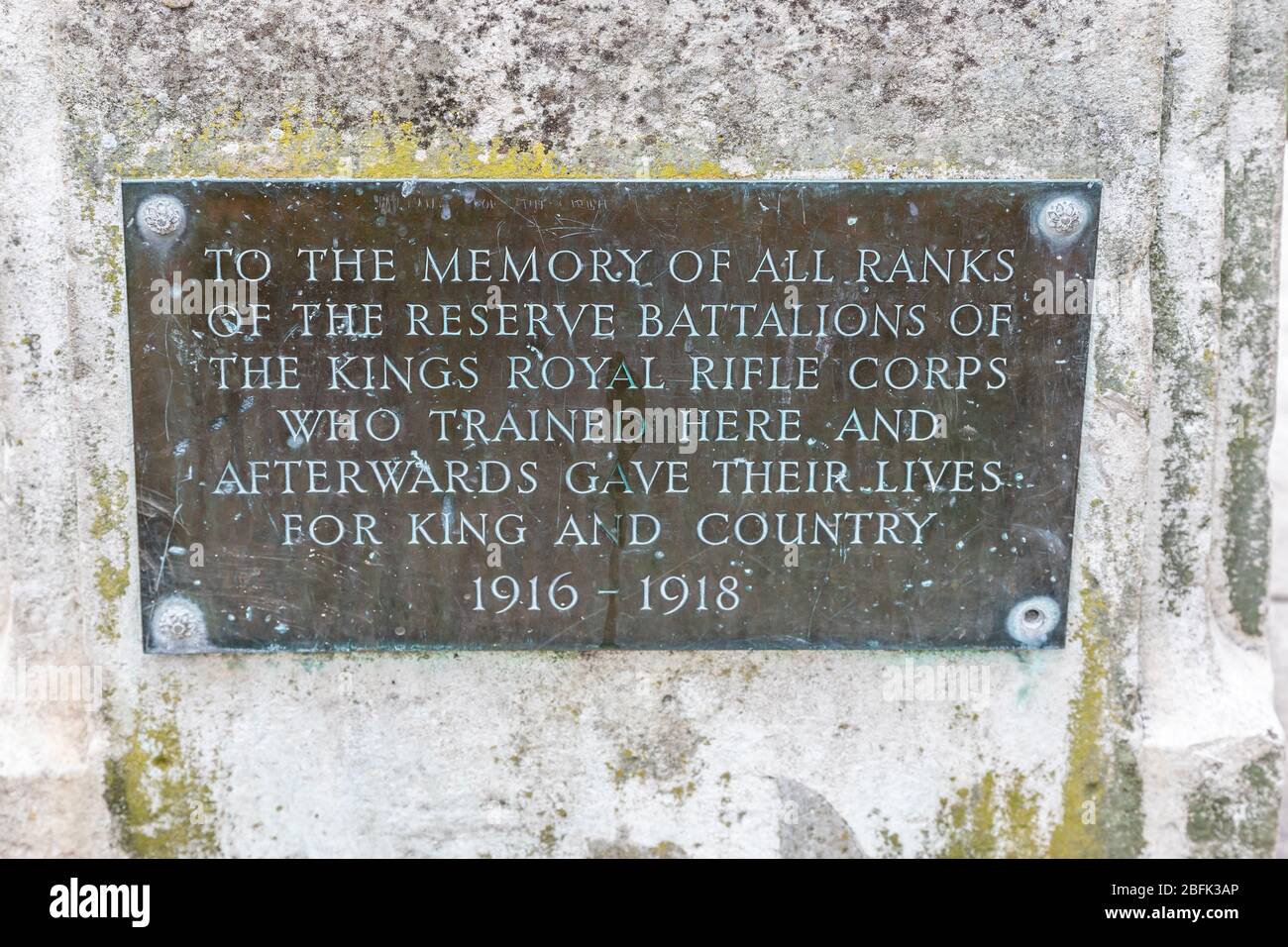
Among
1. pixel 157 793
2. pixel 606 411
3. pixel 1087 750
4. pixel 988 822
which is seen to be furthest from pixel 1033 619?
pixel 157 793

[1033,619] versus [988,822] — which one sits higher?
[1033,619]

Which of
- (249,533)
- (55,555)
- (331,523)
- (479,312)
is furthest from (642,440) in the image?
(55,555)

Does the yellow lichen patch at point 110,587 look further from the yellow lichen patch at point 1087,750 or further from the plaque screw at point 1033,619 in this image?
the yellow lichen patch at point 1087,750

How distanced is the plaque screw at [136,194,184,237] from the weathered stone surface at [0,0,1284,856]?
0.08 metres

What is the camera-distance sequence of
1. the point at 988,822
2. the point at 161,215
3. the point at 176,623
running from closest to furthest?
the point at 161,215
the point at 176,623
the point at 988,822

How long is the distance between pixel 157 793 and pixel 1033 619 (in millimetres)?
1835

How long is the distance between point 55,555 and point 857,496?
1621 millimetres

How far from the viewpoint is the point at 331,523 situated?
1964 millimetres

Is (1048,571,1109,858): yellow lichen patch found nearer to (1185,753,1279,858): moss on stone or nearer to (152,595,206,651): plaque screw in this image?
(1185,753,1279,858): moss on stone

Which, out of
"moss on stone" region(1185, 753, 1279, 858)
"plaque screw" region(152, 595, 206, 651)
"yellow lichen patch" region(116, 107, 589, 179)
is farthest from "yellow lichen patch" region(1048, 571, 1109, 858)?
"plaque screw" region(152, 595, 206, 651)

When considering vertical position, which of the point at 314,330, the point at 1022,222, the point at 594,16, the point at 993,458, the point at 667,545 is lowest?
the point at 667,545

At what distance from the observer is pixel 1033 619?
2014mm

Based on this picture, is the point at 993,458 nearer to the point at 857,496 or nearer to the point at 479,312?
the point at 857,496

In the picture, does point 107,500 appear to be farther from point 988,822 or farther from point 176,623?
point 988,822
